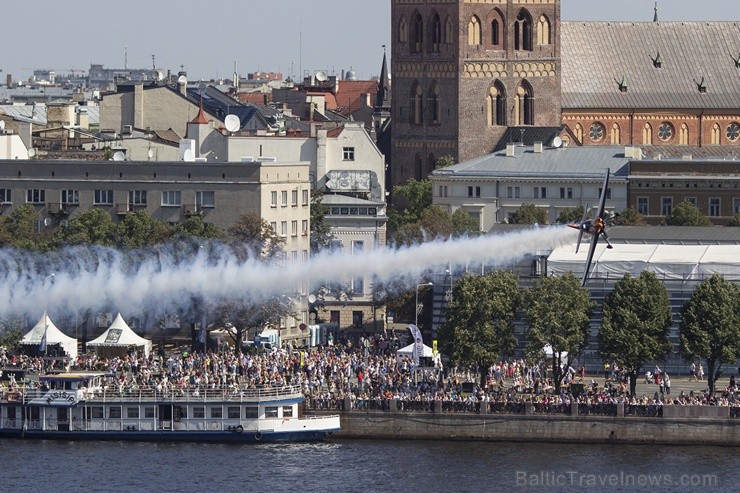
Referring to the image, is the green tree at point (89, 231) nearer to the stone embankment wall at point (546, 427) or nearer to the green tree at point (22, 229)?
the green tree at point (22, 229)

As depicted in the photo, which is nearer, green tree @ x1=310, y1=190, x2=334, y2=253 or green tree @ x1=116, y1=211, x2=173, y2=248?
green tree @ x1=116, y1=211, x2=173, y2=248

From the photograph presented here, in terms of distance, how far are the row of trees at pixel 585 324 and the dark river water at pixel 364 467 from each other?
8.16 meters

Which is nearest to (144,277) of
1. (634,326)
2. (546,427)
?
(634,326)

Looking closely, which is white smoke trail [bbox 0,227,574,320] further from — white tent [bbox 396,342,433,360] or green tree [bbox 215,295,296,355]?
white tent [bbox 396,342,433,360]

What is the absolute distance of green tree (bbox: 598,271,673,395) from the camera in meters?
153

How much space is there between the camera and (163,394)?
150 metres

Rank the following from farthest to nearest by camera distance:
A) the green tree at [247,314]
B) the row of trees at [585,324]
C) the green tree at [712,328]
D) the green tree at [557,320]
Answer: the green tree at [247,314]
the green tree at [557,320]
the row of trees at [585,324]
the green tree at [712,328]

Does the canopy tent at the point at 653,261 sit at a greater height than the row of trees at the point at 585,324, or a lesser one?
greater

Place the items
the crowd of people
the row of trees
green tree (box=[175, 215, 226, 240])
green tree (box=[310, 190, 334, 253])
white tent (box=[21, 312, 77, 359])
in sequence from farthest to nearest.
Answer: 1. green tree (box=[310, 190, 334, 253])
2. green tree (box=[175, 215, 226, 240])
3. white tent (box=[21, 312, 77, 359])
4. the row of trees
5. the crowd of people

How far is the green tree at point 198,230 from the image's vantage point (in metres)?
172

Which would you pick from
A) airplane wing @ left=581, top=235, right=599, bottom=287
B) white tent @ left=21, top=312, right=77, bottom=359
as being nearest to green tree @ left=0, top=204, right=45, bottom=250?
white tent @ left=21, top=312, right=77, bottom=359

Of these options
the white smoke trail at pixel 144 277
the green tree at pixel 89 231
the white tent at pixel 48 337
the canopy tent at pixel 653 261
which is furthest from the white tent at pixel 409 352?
the green tree at pixel 89 231

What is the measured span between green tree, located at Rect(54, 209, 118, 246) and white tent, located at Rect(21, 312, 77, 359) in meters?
8.42

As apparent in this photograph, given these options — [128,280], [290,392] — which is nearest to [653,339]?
[290,392]
